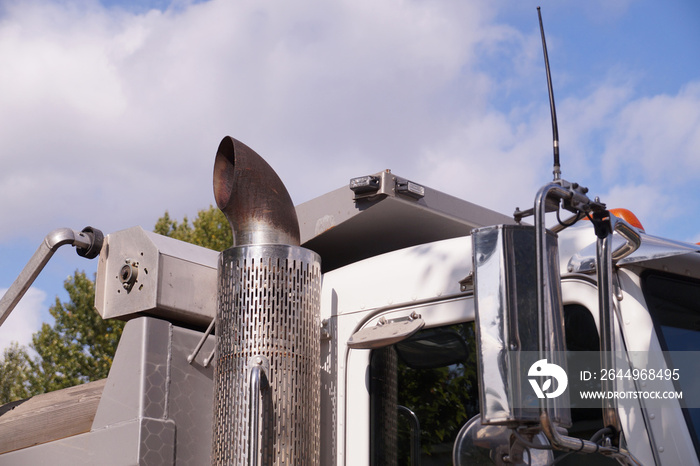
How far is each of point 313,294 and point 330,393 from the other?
0.36 meters

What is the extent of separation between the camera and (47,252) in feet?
12.5

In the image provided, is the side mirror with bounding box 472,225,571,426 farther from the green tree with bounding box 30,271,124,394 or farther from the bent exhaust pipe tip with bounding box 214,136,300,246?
the green tree with bounding box 30,271,124,394

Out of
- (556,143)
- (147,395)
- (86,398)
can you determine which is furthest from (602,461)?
(86,398)

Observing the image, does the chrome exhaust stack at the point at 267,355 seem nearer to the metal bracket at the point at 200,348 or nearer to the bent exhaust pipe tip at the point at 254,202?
the bent exhaust pipe tip at the point at 254,202

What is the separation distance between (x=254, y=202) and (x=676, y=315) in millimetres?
1546

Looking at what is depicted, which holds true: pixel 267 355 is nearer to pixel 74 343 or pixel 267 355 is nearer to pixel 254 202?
pixel 254 202

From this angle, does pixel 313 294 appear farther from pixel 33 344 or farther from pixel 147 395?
pixel 33 344

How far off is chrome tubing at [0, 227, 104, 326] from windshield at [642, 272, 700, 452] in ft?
7.50

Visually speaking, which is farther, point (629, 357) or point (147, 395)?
point (147, 395)

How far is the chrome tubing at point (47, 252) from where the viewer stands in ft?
12.2

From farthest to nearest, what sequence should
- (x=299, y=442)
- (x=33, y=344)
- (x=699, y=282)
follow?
(x=33, y=344) < (x=299, y=442) < (x=699, y=282)

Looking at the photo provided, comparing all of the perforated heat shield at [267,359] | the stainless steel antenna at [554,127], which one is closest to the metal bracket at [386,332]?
the perforated heat shield at [267,359]

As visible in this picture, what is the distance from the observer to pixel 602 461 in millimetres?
2451

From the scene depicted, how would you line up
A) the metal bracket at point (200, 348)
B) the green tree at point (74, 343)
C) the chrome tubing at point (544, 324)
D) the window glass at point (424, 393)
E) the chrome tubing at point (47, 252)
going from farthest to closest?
the green tree at point (74, 343), the chrome tubing at point (47, 252), the metal bracket at point (200, 348), the window glass at point (424, 393), the chrome tubing at point (544, 324)
